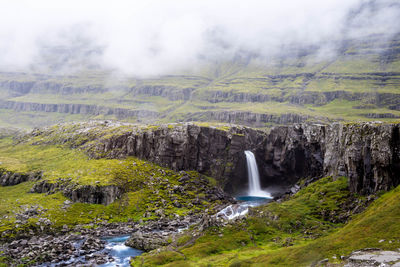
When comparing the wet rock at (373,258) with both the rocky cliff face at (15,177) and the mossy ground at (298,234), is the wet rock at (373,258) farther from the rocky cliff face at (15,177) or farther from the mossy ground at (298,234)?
the rocky cliff face at (15,177)

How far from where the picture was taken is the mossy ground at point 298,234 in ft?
219

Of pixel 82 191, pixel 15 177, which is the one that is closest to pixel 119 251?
pixel 82 191

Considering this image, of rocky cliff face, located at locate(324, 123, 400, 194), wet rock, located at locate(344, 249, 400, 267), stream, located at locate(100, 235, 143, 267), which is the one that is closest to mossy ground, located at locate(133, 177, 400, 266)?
wet rock, located at locate(344, 249, 400, 267)

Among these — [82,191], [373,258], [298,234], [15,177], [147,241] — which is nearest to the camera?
[373,258]

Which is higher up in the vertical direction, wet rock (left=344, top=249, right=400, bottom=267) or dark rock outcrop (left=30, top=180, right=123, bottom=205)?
wet rock (left=344, top=249, right=400, bottom=267)

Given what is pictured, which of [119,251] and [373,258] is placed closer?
[373,258]

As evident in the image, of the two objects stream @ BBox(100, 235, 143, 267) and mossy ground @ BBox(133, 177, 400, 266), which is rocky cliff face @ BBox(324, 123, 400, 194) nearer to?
mossy ground @ BBox(133, 177, 400, 266)

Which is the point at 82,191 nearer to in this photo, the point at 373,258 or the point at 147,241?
the point at 147,241

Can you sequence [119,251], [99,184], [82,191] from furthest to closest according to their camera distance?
[99,184], [82,191], [119,251]

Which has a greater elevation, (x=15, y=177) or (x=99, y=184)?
(x=99, y=184)

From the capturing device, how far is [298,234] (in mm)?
100000

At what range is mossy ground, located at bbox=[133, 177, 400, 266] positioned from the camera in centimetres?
6681

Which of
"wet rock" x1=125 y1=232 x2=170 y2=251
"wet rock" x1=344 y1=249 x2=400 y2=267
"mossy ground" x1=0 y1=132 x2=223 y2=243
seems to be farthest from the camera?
"mossy ground" x1=0 y1=132 x2=223 y2=243

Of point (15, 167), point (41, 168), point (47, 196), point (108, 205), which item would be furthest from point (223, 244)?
point (15, 167)
